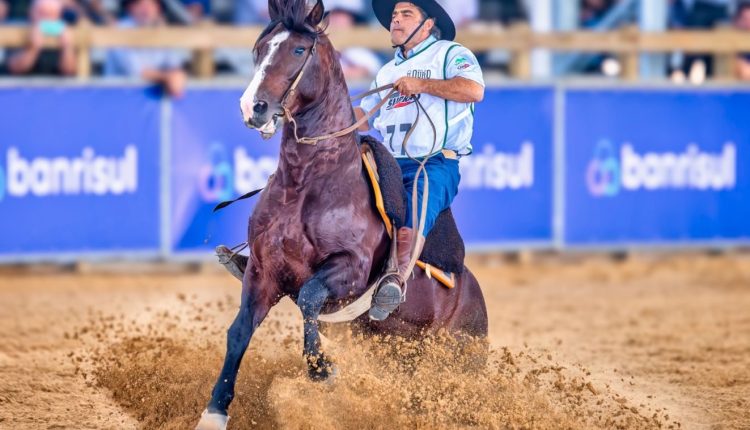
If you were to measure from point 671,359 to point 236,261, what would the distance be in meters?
3.34

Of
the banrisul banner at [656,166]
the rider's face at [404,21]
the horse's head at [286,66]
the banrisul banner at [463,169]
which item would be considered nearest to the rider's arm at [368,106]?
the rider's face at [404,21]

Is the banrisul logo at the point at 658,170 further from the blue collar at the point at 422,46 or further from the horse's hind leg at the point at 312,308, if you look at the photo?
the horse's hind leg at the point at 312,308

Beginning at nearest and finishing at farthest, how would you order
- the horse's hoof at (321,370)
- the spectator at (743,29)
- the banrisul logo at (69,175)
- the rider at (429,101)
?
the horse's hoof at (321,370)
the rider at (429,101)
the banrisul logo at (69,175)
the spectator at (743,29)

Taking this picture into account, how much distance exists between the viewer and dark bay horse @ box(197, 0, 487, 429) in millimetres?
4949

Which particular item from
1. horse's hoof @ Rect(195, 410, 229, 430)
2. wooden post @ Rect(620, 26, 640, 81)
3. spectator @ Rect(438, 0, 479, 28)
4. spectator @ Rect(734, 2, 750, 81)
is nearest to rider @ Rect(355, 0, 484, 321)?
horse's hoof @ Rect(195, 410, 229, 430)

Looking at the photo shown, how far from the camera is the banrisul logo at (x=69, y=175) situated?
32.5 feet

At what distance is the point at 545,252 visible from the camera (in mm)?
11797

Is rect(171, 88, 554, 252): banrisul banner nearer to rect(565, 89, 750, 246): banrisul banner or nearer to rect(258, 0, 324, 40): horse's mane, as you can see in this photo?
rect(565, 89, 750, 246): banrisul banner

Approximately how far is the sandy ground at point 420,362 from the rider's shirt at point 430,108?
39.3 inches

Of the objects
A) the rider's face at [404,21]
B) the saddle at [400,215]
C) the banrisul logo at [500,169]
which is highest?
the rider's face at [404,21]

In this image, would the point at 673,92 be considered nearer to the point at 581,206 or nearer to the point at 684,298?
the point at 581,206

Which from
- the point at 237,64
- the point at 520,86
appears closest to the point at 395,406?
the point at 520,86

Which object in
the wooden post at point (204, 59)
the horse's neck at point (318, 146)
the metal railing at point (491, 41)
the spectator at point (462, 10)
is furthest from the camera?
the spectator at point (462, 10)

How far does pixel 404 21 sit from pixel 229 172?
16.4ft
